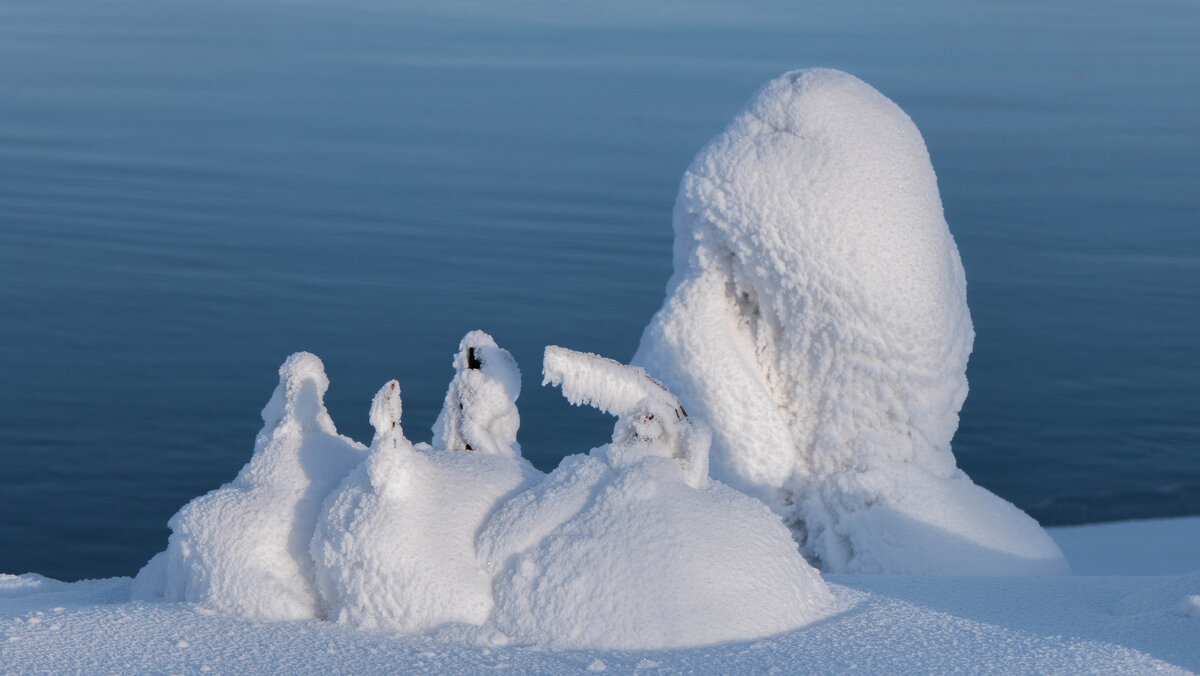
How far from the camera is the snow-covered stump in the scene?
295cm

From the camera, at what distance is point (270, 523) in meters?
3.16

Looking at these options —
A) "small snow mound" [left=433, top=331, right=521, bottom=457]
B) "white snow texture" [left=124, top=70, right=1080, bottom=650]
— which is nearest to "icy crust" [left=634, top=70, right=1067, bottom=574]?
"white snow texture" [left=124, top=70, right=1080, bottom=650]

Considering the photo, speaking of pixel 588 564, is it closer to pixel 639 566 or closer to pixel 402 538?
pixel 639 566

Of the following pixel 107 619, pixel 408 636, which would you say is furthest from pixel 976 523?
pixel 107 619

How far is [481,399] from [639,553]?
2.64 ft

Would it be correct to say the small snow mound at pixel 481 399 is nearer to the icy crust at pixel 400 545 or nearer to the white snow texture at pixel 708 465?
the white snow texture at pixel 708 465

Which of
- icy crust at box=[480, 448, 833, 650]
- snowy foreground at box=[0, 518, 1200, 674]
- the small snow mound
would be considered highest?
the small snow mound

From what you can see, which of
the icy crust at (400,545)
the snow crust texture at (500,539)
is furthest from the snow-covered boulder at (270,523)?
the icy crust at (400,545)

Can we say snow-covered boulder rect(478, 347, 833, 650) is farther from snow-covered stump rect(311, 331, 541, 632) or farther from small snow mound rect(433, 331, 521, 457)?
small snow mound rect(433, 331, 521, 457)

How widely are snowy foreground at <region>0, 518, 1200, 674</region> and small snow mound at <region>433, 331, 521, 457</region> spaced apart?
78cm

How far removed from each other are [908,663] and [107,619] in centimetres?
163

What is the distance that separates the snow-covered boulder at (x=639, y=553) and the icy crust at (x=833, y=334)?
1320mm

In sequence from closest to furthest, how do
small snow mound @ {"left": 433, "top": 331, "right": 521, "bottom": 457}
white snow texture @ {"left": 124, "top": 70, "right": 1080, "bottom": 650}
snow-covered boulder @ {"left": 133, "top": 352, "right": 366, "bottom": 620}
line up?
white snow texture @ {"left": 124, "top": 70, "right": 1080, "bottom": 650} < snow-covered boulder @ {"left": 133, "top": 352, "right": 366, "bottom": 620} < small snow mound @ {"left": 433, "top": 331, "right": 521, "bottom": 457}

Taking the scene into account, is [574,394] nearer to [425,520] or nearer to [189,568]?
[425,520]
